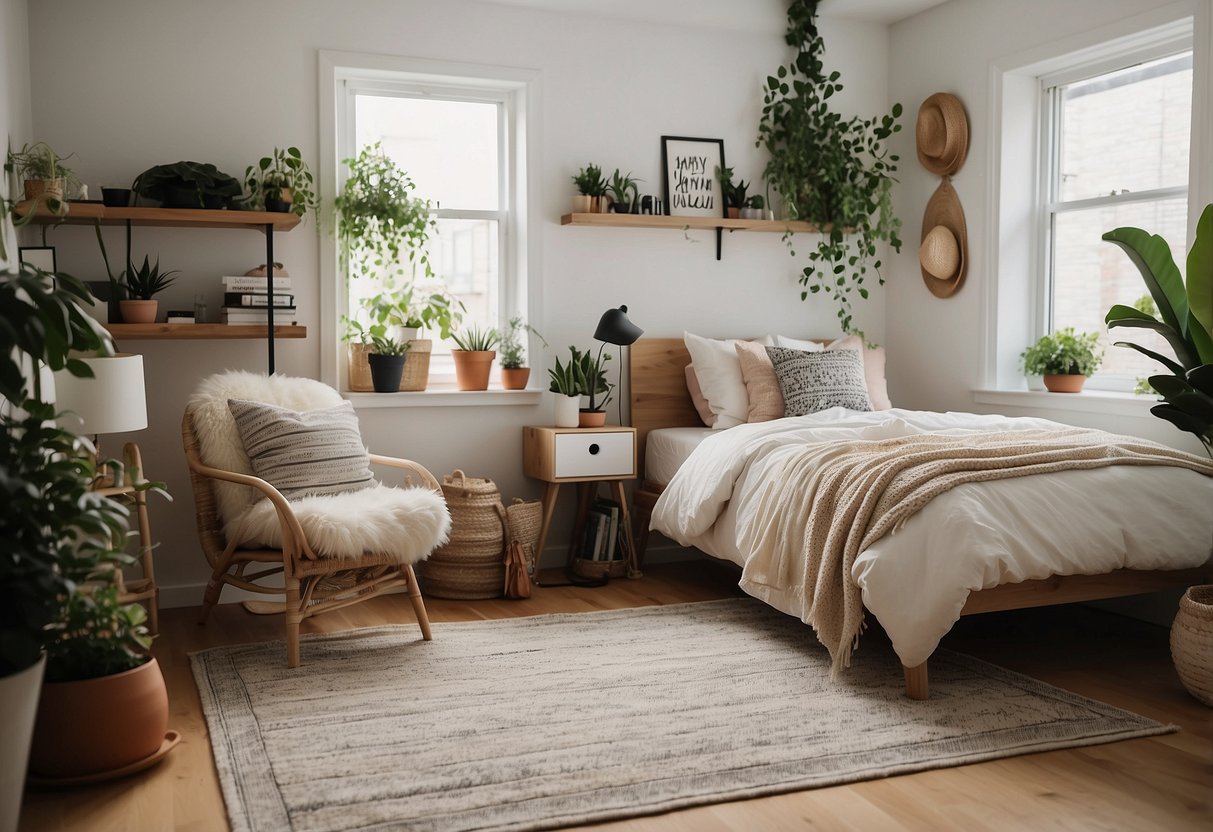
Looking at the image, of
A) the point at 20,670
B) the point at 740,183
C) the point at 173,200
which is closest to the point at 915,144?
the point at 740,183

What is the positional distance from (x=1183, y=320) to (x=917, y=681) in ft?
5.00

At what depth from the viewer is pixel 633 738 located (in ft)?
8.86

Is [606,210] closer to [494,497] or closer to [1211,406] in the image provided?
[494,497]

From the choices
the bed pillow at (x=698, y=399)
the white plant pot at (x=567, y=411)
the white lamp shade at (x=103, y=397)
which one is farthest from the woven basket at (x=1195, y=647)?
the white lamp shade at (x=103, y=397)

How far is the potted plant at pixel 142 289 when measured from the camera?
A: 3.88 meters

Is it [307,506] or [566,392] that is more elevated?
[566,392]

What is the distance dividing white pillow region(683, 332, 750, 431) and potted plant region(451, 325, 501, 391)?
3.01ft

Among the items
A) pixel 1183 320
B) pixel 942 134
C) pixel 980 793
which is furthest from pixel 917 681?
pixel 942 134

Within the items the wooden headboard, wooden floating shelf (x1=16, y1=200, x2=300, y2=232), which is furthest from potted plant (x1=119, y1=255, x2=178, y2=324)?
the wooden headboard

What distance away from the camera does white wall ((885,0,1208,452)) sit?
173 inches

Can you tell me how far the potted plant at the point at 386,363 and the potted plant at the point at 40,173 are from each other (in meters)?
1.29

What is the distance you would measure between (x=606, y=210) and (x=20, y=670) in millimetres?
3382

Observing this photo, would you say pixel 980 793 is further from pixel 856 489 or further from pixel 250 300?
pixel 250 300

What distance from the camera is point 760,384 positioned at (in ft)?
15.2
